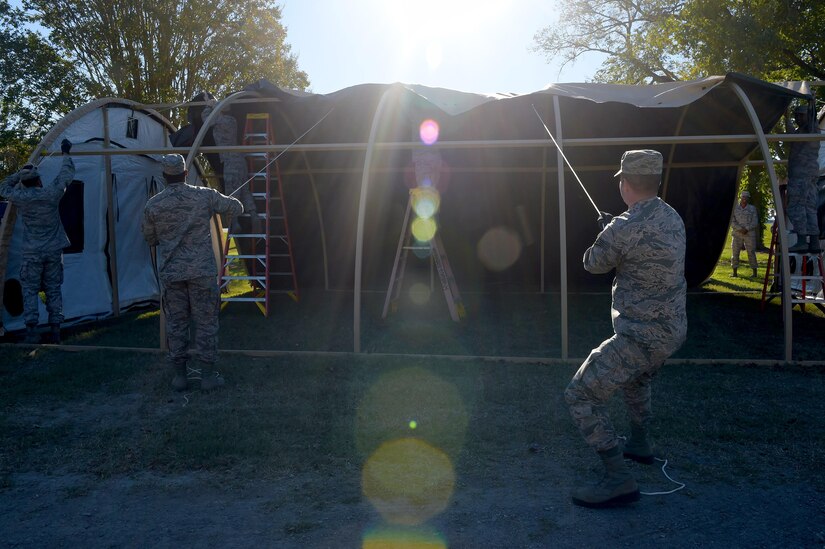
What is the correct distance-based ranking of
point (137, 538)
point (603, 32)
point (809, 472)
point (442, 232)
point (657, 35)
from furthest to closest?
point (603, 32), point (657, 35), point (442, 232), point (809, 472), point (137, 538)

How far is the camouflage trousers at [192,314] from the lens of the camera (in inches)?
230

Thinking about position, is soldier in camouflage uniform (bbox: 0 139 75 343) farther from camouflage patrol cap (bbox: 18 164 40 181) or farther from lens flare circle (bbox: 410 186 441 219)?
lens flare circle (bbox: 410 186 441 219)

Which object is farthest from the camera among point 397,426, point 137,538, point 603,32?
point 603,32

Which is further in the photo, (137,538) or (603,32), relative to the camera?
(603,32)

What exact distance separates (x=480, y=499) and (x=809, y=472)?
2111 mm

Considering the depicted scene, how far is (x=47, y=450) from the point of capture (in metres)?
4.62

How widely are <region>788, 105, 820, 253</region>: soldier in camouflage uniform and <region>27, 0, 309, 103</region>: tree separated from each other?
16102 millimetres

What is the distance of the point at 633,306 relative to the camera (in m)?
3.58

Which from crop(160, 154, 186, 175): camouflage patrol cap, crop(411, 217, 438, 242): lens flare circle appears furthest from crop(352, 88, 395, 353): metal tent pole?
crop(411, 217, 438, 242): lens flare circle

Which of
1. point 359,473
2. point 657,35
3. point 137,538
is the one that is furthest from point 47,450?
point 657,35

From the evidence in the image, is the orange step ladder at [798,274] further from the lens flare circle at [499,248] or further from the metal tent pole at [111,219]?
the metal tent pole at [111,219]

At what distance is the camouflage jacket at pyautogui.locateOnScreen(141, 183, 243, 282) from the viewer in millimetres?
5758

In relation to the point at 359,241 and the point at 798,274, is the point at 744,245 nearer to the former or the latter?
the point at 798,274

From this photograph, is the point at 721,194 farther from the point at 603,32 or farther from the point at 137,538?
the point at 603,32
